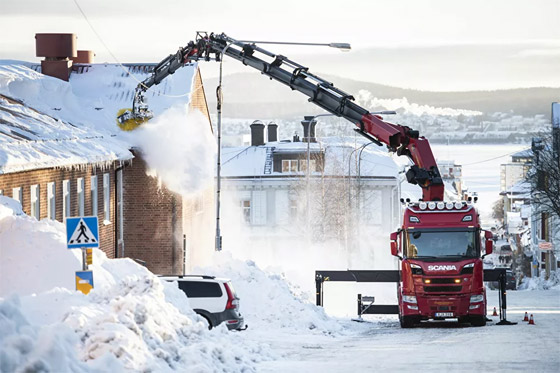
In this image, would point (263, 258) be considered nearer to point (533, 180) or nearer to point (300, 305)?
point (533, 180)

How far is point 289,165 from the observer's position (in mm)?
74062

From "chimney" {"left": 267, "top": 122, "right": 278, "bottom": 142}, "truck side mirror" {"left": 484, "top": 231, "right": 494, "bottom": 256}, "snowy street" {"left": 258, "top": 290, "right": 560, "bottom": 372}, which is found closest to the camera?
"snowy street" {"left": 258, "top": 290, "right": 560, "bottom": 372}

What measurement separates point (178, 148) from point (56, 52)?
8.54m

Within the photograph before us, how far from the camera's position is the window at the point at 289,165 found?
73.9m

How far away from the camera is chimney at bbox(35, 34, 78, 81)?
140 feet

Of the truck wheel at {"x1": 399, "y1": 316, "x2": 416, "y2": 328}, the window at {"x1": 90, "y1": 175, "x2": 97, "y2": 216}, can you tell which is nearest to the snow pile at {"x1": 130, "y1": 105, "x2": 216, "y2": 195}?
the window at {"x1": 90, "y1": 175, "x2": 97, "y2": 216}

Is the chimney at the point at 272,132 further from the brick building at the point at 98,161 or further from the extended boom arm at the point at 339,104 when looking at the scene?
the extended boom arm at the point at 339,104

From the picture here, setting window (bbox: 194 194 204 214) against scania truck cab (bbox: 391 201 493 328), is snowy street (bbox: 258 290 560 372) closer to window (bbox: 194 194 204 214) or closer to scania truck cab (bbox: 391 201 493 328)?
scania truck cab (bbox: 391 201 493 328)

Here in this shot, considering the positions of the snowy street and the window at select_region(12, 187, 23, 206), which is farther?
the window at select_region(12, 187, 23, 206)

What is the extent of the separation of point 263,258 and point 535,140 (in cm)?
2385

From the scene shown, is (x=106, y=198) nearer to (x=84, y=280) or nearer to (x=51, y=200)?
(x=51, y=200)

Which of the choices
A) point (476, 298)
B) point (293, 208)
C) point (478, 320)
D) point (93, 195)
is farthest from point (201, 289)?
point (293, 208)

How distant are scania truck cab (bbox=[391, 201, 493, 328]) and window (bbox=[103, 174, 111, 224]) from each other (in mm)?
13834

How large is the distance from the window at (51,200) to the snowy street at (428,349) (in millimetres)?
9937
